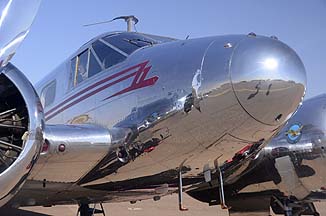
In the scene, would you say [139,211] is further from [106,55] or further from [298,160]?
[106,55]

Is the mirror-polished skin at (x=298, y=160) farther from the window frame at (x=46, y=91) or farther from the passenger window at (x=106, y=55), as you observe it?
the window frame at (x=46, y=91)

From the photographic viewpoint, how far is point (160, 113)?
507cm

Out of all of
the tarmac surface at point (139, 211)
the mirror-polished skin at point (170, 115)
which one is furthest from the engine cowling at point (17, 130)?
the tarmac surface at point (139, 211)

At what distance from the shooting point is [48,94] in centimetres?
795

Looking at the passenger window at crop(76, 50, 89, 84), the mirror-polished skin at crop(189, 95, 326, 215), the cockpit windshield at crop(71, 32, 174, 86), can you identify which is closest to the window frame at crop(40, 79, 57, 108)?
the cockpit windshield at crop(71, 32, 174, 86)

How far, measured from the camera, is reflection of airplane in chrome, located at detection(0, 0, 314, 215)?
448cm

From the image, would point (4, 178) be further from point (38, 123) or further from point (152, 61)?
point (152, 61)

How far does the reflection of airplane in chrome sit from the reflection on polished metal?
129 cm

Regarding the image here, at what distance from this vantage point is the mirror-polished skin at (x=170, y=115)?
182 inches

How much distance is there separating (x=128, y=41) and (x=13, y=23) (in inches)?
135

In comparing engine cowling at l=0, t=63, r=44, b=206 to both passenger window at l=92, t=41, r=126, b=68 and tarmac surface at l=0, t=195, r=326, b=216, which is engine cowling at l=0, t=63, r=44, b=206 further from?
tarmac surface at l=0, t=195, r=326, b=216

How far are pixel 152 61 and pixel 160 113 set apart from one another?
791 mm

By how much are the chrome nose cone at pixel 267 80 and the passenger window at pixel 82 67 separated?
2.77 m

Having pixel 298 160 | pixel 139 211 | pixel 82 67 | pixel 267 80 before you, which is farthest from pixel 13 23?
pixel 139 211
